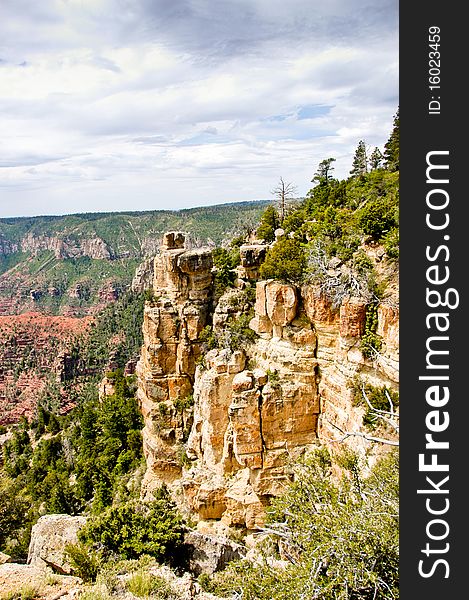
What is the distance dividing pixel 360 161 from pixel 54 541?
53609mm

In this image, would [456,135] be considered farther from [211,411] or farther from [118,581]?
[211,411]

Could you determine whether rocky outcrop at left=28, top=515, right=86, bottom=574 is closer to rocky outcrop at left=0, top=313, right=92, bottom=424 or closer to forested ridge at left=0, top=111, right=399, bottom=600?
forested ridge at left=0, top=111, right=399, bottom=600

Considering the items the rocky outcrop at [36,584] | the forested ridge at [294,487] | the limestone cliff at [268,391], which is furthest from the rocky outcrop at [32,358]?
the rocky outcrop at [36,584]

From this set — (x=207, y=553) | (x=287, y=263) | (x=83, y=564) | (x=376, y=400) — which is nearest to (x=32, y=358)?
(x=287, y=263)

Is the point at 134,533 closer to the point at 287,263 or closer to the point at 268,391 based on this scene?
the point at 268,391

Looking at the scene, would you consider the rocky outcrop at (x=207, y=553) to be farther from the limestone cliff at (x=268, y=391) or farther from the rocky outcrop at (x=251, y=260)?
the rocky outcrop at (x=251, y=260)

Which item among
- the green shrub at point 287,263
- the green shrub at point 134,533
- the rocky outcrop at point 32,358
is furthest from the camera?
the rocky outcrop at point 32,358

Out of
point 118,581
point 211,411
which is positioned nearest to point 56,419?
point 211,411

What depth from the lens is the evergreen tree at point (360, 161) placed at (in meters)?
56.8

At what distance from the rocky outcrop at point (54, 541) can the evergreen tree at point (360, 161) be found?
1983 inches

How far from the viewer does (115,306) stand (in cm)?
13400

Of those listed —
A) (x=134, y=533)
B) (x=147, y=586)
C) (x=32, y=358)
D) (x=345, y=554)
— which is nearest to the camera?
(x=345, y=554)

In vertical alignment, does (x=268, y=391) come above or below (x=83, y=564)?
above

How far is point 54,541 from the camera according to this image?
59.6 ft
